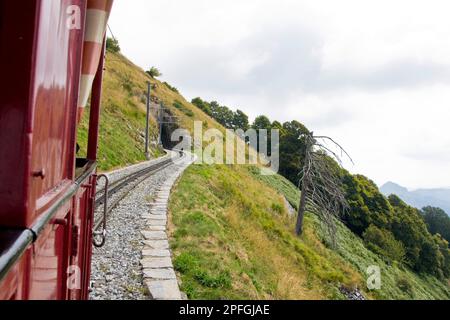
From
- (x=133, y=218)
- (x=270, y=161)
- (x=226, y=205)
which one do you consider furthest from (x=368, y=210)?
(x=133, y=218)

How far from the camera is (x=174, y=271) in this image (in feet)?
19.2

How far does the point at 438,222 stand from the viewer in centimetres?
6756

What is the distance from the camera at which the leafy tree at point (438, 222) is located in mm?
66500

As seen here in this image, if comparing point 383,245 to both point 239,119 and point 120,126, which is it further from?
point 239,119

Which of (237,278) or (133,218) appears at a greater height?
(133,218)

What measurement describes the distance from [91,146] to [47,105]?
261 centimetres

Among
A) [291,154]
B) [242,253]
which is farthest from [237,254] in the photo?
[291,154]

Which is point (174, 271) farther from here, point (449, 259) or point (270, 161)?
point (449, 259)

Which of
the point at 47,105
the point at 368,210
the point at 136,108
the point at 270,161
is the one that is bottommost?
the point at 368,210

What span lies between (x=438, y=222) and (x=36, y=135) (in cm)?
8086

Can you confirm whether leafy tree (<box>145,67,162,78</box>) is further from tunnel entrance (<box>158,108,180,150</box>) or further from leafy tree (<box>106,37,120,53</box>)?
tunnel entrance (<box>158,108,180,150</box>)

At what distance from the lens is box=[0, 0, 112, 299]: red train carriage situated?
1.06 metres

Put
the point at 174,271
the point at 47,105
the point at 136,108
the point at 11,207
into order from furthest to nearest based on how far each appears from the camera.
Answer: the point at 136,108
the point at 174,271
the point at 47,105
the point at 11,207

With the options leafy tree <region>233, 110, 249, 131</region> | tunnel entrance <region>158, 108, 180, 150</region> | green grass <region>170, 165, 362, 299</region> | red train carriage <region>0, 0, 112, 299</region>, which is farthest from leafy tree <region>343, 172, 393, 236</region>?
red train carriage <region>0, 0, 112, 299</region>
